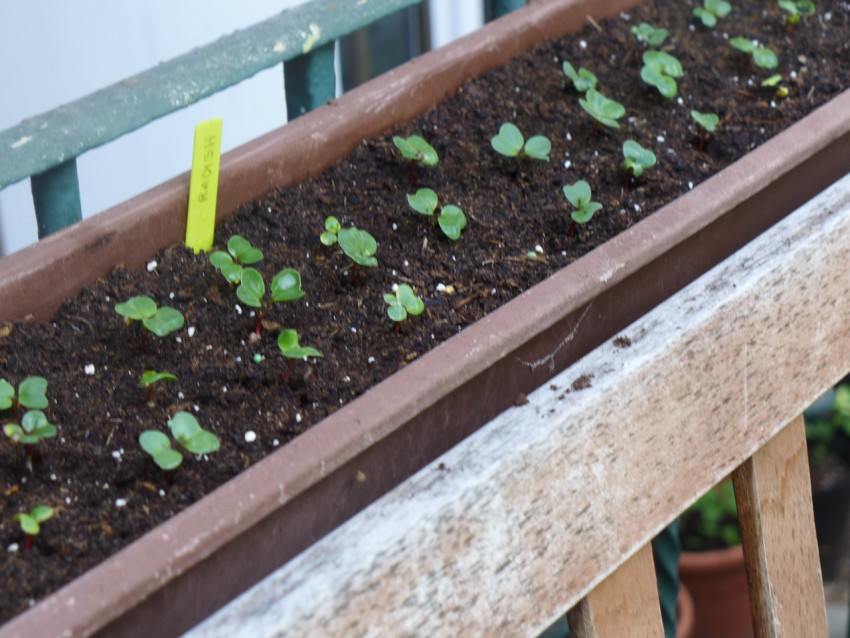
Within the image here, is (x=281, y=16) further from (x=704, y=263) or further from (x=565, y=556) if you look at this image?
(x=565, y=556)

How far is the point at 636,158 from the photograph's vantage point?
120cm

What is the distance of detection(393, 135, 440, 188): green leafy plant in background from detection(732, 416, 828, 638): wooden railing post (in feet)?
1.45

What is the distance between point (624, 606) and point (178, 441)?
0.41m

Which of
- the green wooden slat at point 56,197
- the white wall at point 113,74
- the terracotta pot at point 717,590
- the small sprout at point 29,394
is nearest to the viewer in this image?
the small sprout at point 29,394

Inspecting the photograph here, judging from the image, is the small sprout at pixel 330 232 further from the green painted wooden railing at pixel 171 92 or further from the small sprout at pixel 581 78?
the small sprout at pixel 581 78

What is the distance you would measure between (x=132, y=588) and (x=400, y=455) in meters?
0.25

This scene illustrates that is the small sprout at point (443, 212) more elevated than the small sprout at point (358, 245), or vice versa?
the small sprout at point (358, 245)

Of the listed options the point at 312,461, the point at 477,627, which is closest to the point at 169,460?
the point at 312,461

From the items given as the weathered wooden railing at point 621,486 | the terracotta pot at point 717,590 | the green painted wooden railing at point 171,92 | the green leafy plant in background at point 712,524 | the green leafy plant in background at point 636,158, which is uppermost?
the green painted wooden railing at point 171,92

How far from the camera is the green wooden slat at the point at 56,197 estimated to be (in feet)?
3.63

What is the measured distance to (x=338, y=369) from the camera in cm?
98

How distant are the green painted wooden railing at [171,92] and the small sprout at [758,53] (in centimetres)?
43

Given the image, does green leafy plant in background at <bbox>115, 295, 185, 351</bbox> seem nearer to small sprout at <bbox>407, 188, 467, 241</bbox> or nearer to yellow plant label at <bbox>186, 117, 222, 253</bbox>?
yellow plant label at <bbox>186, 117, 222, 253</bbox>

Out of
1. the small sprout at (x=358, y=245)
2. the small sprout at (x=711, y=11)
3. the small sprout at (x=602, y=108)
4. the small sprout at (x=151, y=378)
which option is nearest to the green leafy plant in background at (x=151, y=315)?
the small sprout at (x=151, y=378)
